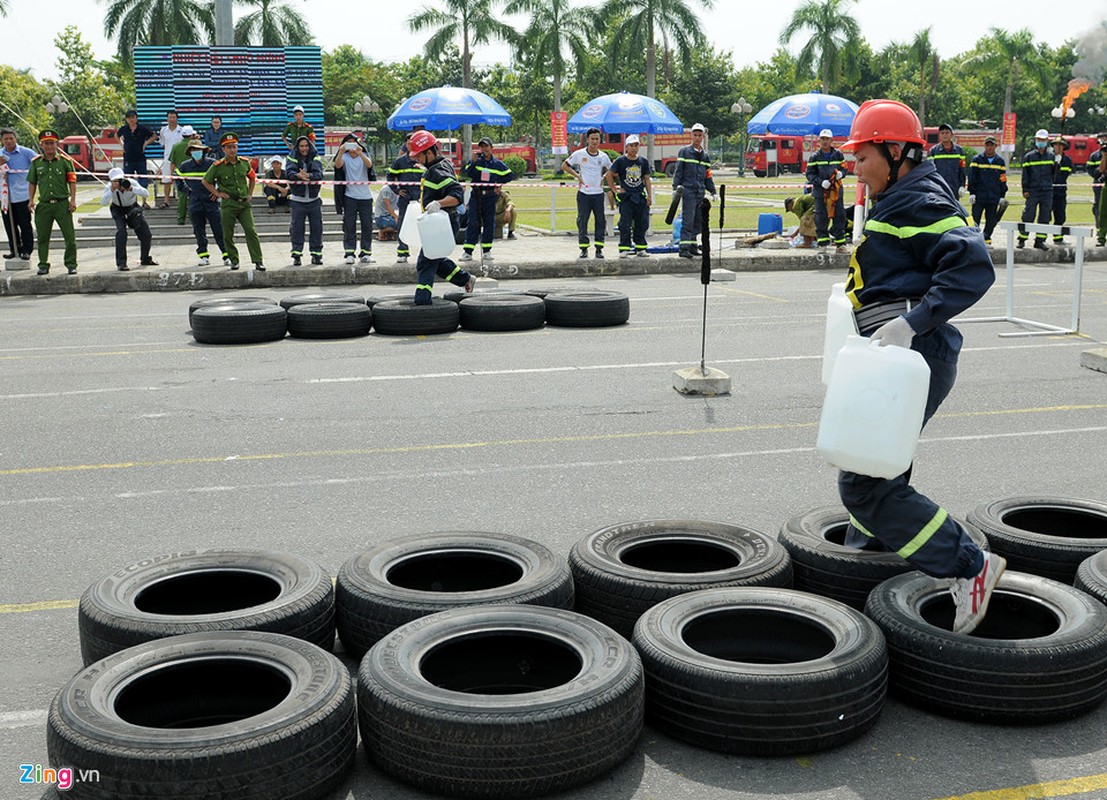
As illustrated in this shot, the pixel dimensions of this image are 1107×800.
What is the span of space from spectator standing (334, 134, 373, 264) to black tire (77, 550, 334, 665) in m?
14.1

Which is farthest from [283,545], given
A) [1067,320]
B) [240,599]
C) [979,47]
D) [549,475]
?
[979,47]

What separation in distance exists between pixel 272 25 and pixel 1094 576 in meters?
61.5

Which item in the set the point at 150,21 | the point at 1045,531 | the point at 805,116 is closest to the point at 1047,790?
the point at 1045,531

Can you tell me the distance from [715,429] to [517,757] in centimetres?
538

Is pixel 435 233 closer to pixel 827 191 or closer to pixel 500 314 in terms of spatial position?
pixel 500 314

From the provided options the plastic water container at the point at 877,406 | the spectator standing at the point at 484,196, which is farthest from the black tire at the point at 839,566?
the spectator standing at the point at 484,196

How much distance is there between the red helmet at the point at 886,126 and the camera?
4543mm

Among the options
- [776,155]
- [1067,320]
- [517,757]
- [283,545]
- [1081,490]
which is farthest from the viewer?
[776,155]

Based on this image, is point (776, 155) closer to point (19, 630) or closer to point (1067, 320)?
point (1067, 320)

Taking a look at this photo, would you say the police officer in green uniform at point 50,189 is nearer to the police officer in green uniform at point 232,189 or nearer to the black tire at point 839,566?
the police officer in green uniform at point 232,189

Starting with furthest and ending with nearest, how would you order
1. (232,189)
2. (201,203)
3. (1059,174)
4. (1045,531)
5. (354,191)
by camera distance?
(1059,174) → (354,191) → (201,203) → (232,189) → (1045,531)

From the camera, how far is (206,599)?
16.4ft

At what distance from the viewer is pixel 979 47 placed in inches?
3703

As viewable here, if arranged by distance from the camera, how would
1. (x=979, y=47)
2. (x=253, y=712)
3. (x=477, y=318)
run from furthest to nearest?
(x=979, y=47) → (x=477, y=318) → (x=253, y=712)
